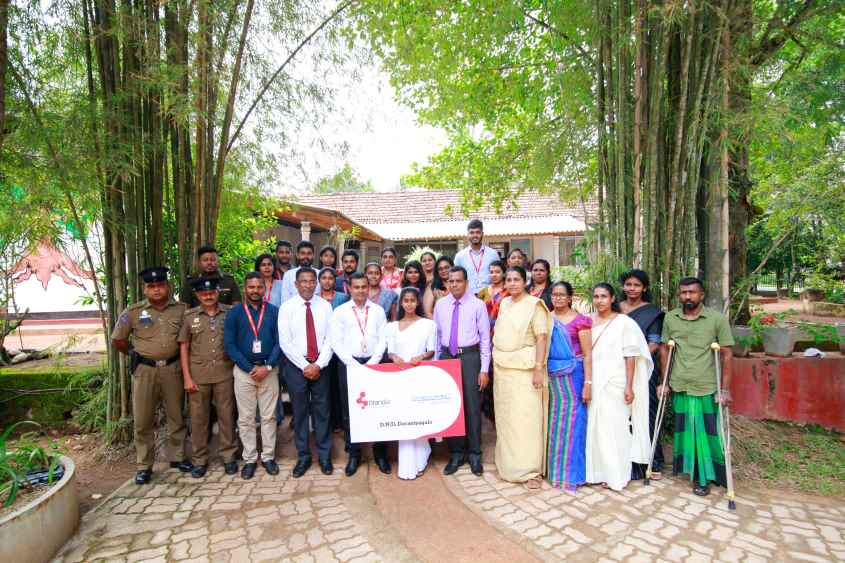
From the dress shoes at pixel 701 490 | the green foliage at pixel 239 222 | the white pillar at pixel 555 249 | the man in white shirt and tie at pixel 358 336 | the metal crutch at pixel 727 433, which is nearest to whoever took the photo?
the metal crutch at pixel 727 433

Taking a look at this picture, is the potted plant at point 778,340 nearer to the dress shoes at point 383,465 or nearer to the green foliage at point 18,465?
the dress shoes at point 383,465

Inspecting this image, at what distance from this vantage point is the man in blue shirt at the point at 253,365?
393cm

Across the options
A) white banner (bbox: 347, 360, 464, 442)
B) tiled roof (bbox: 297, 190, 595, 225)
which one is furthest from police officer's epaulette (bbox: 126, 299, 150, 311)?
tiled roof (bbox: 297, 190, 595, 225)

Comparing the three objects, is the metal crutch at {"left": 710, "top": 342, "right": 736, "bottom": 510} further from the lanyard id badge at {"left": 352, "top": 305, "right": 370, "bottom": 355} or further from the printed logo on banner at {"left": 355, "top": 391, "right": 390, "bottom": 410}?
the lanyard id badge at {"left": 352, "top": 305, "right": 370, "bottom": 355}

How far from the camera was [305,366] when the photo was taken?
391 cm

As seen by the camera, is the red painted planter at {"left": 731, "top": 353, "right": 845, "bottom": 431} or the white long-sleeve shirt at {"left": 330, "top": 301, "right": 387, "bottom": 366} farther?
the red painted planter at {"left": 731, "top": 353, "right": 845, "bottom": 431}

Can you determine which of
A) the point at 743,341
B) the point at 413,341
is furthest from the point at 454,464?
the point at 743,341

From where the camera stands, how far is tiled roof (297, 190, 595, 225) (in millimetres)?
15789

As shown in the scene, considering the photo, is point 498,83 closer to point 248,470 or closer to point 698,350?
point 698,350

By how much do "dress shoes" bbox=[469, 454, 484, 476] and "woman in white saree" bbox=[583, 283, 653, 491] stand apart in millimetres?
839

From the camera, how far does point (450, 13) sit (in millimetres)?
6121

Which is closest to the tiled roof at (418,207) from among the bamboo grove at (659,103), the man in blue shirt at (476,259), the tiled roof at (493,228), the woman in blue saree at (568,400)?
the tiled roof at (493,228)

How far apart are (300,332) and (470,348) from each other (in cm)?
142

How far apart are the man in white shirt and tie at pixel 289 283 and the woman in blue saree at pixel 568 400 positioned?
246 centimetres
